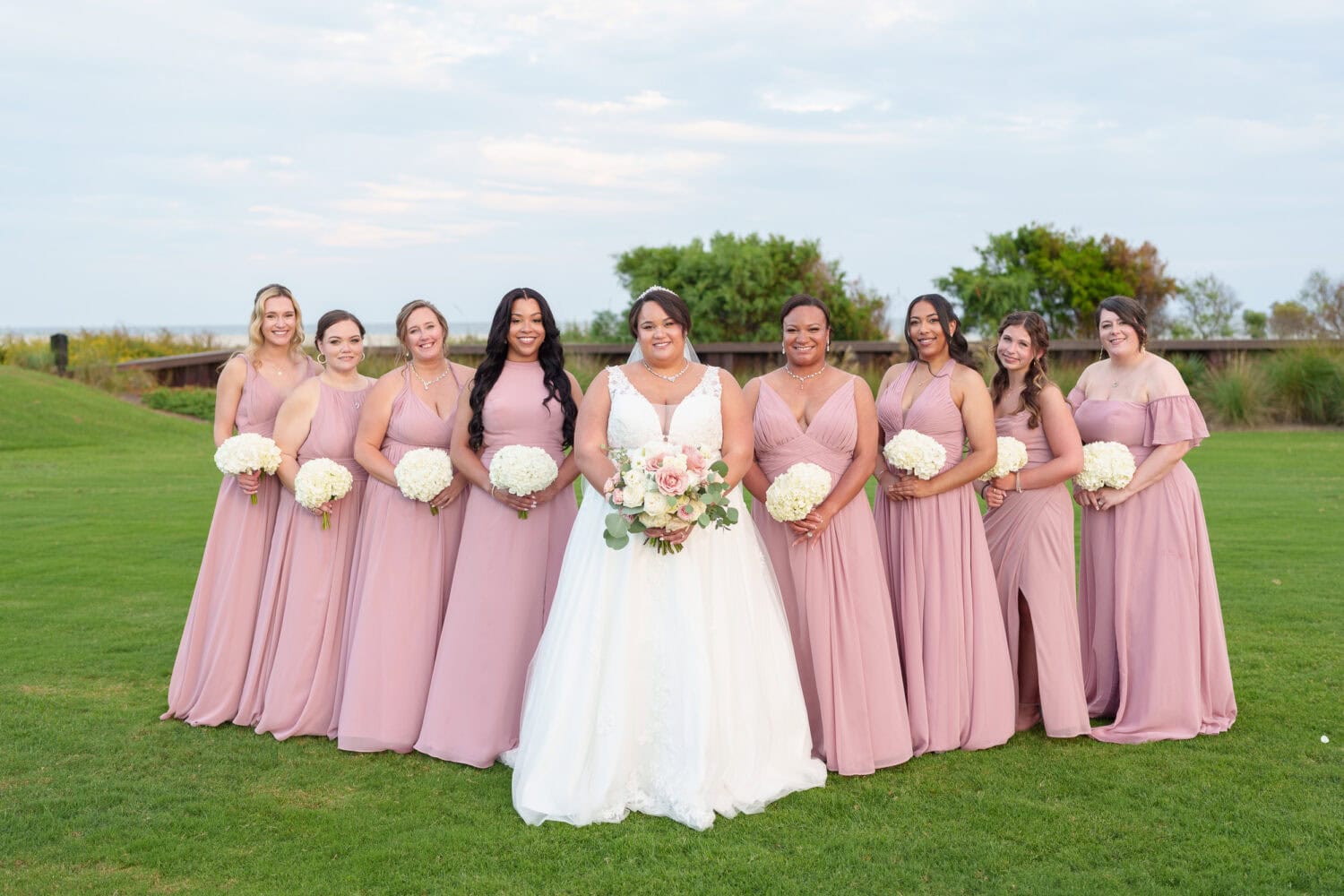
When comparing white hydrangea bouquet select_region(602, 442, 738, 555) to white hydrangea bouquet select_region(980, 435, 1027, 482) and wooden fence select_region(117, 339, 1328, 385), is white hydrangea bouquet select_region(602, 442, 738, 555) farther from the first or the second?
wooden fence select_region(117, 339, 1328, 385)

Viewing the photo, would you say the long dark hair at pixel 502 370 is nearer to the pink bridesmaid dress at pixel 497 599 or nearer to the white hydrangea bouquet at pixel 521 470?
the pink bridesmaid dress at pixel 497 599

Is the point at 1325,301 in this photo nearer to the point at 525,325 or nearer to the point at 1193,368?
the point at 1193,368

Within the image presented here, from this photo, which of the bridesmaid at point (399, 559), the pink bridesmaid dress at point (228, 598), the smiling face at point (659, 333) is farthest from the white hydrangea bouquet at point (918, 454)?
the pink bridesmaid dress at point (228, 598)

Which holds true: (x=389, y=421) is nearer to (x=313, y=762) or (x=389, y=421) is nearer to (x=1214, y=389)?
(x=313, y=762)

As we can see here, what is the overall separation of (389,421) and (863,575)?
2.95m

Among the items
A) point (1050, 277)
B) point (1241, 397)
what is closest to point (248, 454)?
point (1241, 397)

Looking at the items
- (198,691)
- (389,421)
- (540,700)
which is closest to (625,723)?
(540,700)

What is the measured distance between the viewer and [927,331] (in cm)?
687

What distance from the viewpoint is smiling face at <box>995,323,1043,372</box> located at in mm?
7070

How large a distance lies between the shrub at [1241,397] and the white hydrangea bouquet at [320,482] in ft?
76.1

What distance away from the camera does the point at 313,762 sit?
6.65 meters

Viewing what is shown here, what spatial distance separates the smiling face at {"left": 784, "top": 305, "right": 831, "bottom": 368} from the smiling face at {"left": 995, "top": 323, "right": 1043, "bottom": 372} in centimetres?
122

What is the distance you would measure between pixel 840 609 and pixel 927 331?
1683 millimetres

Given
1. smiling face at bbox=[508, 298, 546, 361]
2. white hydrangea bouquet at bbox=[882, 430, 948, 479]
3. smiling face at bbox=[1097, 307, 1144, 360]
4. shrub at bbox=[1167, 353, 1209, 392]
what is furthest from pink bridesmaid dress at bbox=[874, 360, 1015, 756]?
shrub at bbox=[1167, 353, 1209, 392]
